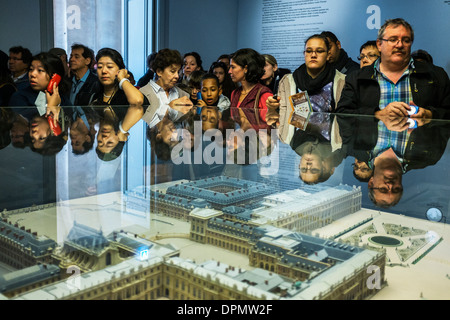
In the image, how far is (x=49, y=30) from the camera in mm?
4934

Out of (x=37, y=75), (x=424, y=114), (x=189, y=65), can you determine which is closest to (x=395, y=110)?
(x=424, y=114)

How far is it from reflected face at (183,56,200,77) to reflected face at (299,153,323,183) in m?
3.54

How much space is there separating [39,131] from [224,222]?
1.42 m

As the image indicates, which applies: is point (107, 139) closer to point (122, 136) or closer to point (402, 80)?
point (122, 136)

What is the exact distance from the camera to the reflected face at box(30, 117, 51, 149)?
5.14ft

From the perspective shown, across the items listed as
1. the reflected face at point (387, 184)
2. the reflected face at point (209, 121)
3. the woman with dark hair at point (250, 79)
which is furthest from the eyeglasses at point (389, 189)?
the woman with dark hair at point (250, 79)

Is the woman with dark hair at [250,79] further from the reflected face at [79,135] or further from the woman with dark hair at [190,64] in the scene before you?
the woman with dark hair at [190,64]

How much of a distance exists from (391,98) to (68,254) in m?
2.18

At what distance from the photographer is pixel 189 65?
4.75 m

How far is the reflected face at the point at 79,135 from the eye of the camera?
1502mm

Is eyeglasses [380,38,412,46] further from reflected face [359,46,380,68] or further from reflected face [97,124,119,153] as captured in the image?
reflected face [97,124,119,153]
